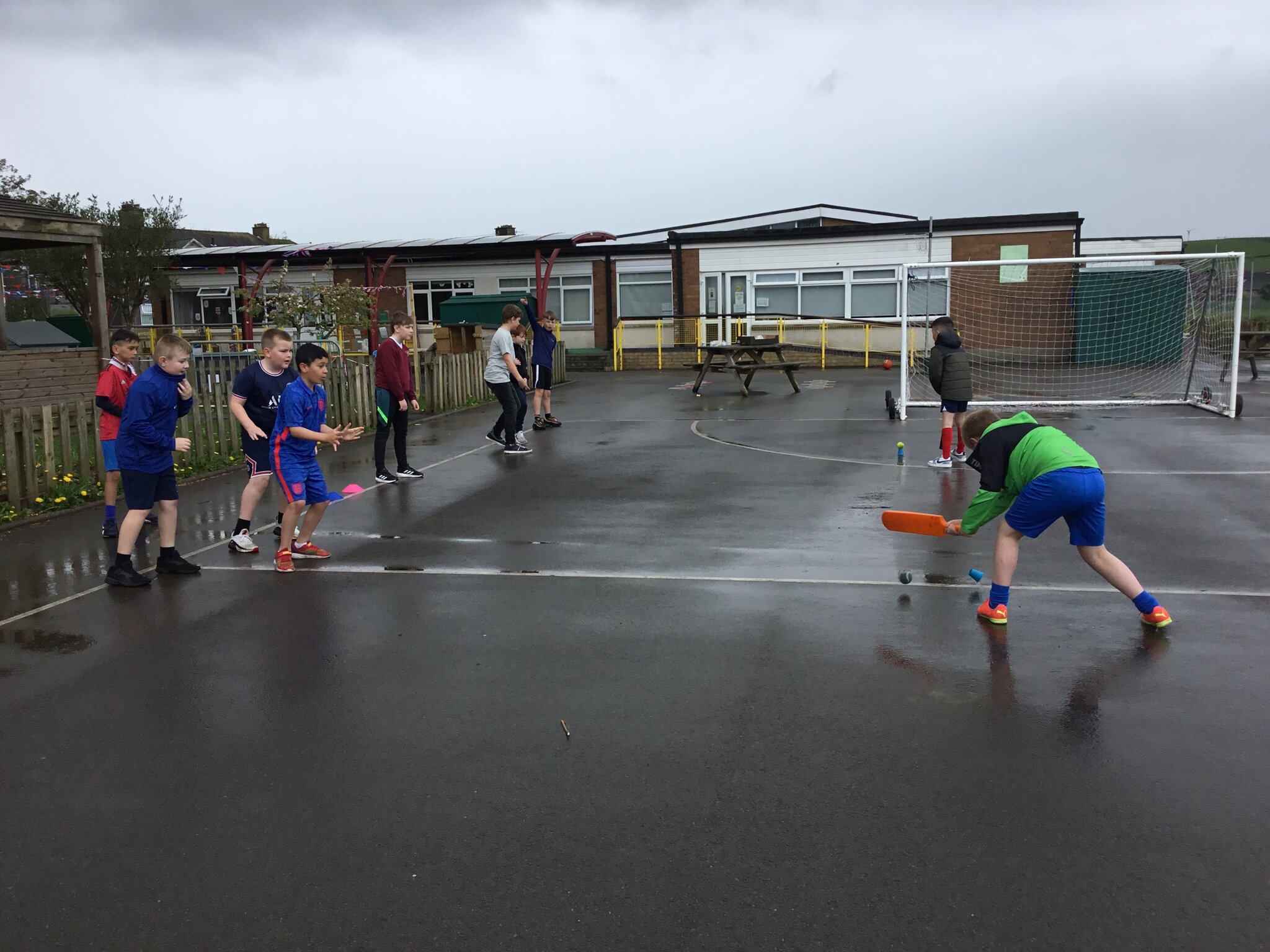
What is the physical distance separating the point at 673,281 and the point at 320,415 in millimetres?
26507

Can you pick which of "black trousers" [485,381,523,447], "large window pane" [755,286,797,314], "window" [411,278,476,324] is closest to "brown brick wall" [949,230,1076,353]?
"large window pane" [755,286,797,314]

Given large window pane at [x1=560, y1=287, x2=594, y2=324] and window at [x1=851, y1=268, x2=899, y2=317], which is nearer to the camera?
window at [x1=851, y1=268, x2=899, y2=317]

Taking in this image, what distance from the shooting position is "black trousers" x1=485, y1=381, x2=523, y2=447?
13.2 m

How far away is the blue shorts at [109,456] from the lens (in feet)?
27.9

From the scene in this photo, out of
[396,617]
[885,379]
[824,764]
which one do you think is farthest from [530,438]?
[885,379]

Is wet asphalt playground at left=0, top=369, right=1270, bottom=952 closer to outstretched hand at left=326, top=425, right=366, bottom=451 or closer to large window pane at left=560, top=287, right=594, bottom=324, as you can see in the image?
outstretched hand at left=326, top=425, right=366, bottom=451

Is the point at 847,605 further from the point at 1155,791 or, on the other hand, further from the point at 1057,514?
the point at 1155,791

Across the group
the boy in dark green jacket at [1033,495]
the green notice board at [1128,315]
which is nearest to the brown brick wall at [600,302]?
the green notice board at [1128,315]

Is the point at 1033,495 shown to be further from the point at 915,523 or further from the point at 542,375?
the point at 542,375

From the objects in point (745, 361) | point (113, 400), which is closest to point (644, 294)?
point (745, 361)

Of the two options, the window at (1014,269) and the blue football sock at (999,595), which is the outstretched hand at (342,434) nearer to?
the blue football sock at (999,595)

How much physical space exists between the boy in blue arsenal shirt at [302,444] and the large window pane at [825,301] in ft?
86.7

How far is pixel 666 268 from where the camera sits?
1323 inches

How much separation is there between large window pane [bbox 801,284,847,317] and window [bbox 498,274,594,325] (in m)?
7.05
